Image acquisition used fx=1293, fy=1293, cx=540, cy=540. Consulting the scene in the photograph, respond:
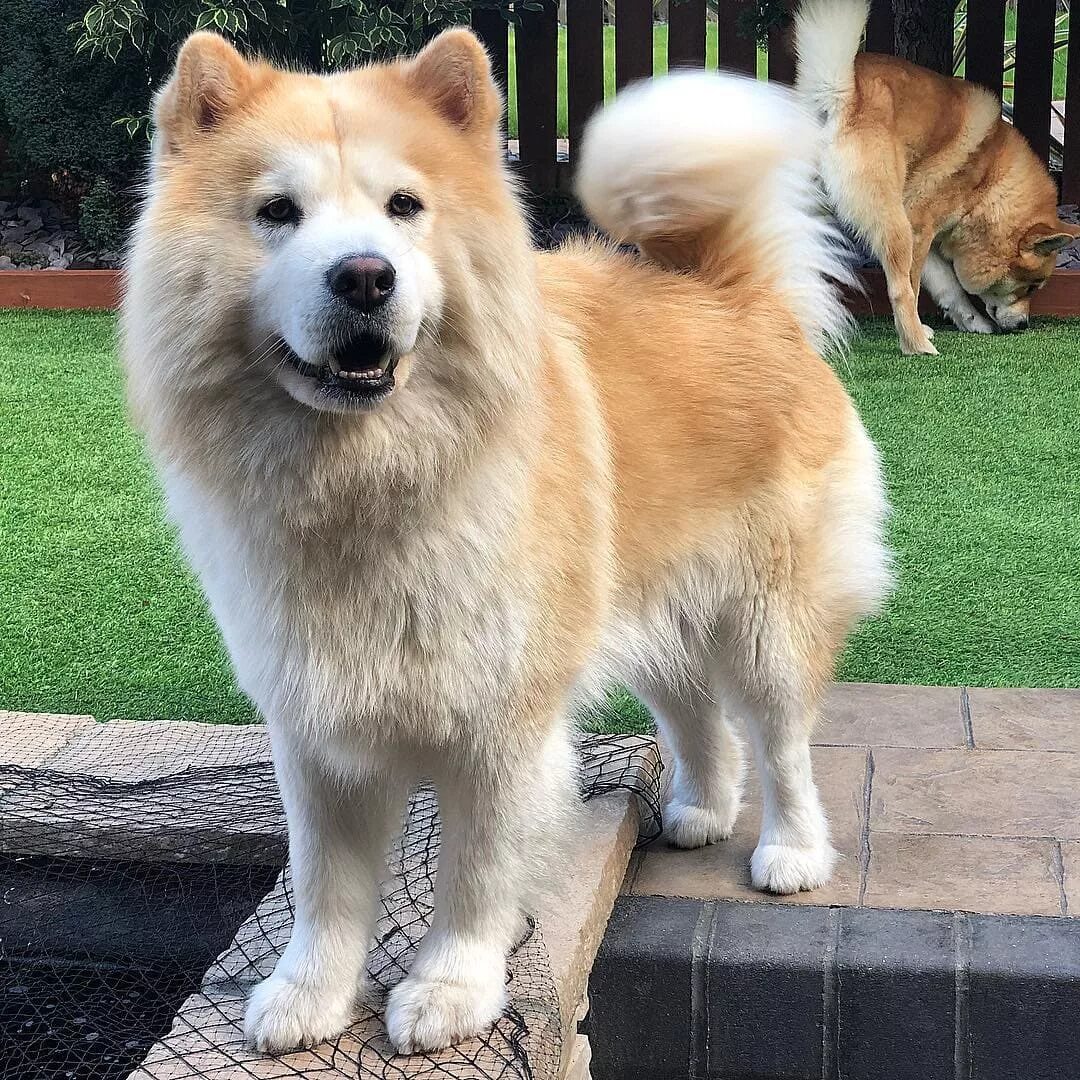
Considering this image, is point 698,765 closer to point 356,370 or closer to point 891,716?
point 891,716

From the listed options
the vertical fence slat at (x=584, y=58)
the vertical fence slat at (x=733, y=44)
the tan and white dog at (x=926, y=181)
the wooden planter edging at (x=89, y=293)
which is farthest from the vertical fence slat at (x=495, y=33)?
the wooden planter edging at (x=89, y=293)

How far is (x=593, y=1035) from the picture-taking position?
2336mm

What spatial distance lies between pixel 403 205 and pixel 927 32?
6904 millimetres

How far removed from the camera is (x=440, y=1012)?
192cm

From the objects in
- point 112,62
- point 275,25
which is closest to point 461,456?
point 275,25

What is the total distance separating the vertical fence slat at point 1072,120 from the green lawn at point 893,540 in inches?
89.4

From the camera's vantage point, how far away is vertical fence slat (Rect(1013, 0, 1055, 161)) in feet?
26.2

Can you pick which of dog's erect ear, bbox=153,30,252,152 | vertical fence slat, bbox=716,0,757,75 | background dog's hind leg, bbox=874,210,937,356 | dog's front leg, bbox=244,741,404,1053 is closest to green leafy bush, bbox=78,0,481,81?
vertical fence slat, bbox=716,0,757,75

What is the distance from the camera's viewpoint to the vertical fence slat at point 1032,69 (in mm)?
7988

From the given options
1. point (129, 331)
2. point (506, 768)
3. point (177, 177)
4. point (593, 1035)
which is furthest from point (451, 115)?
point (593, 1035)

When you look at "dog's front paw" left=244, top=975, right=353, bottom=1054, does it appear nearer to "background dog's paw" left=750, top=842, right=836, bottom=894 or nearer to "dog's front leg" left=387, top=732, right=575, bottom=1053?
"dog's front leg" left=387, top=732, right=575, bottom=1053

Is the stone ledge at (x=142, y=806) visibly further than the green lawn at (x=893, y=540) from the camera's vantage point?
No

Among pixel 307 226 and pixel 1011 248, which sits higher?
pixel 307 226

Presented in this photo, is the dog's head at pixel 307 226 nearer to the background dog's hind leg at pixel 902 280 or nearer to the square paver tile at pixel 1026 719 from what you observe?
the square paver tile at pixel 1026 719
